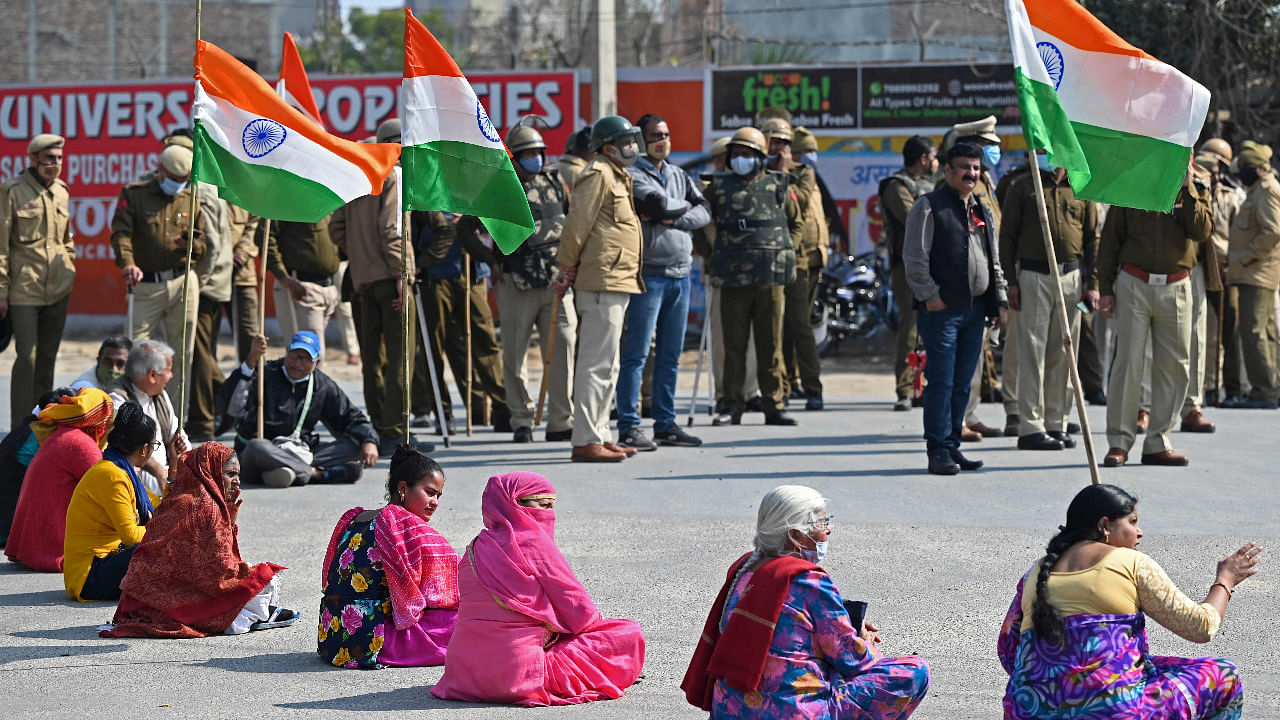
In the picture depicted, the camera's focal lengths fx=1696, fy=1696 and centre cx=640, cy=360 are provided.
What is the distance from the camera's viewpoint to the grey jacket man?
1167 centimetres

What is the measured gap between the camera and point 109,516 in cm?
773

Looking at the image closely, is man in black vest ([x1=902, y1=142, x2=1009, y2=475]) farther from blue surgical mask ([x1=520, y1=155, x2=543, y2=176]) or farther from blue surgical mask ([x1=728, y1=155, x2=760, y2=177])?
blue surgical mask ([x1=520, y1=155, x2=543, y2=176])

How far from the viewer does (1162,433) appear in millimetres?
11039

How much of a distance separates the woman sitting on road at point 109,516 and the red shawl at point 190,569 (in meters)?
0.60

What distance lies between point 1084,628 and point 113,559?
15.1 feet

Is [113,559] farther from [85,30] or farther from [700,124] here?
[85,30]

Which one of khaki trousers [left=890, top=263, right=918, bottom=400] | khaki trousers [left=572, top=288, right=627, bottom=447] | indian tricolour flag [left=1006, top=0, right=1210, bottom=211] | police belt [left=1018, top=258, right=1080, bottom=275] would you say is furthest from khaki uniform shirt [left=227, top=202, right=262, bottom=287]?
indian tricolour flag [left=1006, top=0, right=1210, bottom=211]

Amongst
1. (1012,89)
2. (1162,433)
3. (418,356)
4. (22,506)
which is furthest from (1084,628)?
(1012,89)

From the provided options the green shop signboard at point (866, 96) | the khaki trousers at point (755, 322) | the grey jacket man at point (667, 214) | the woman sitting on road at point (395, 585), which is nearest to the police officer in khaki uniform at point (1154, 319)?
the khaki trousers at point (755, 322)

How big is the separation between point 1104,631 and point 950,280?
602cm

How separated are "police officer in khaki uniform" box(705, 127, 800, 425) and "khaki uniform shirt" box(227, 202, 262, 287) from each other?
3.72m

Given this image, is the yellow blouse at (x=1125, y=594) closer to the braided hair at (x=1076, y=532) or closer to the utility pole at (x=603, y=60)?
the braided hair at (x=1076, y=532)

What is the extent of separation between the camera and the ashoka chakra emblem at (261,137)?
27.1 feet

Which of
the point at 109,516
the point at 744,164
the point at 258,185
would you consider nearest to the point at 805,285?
the point at 744,164
